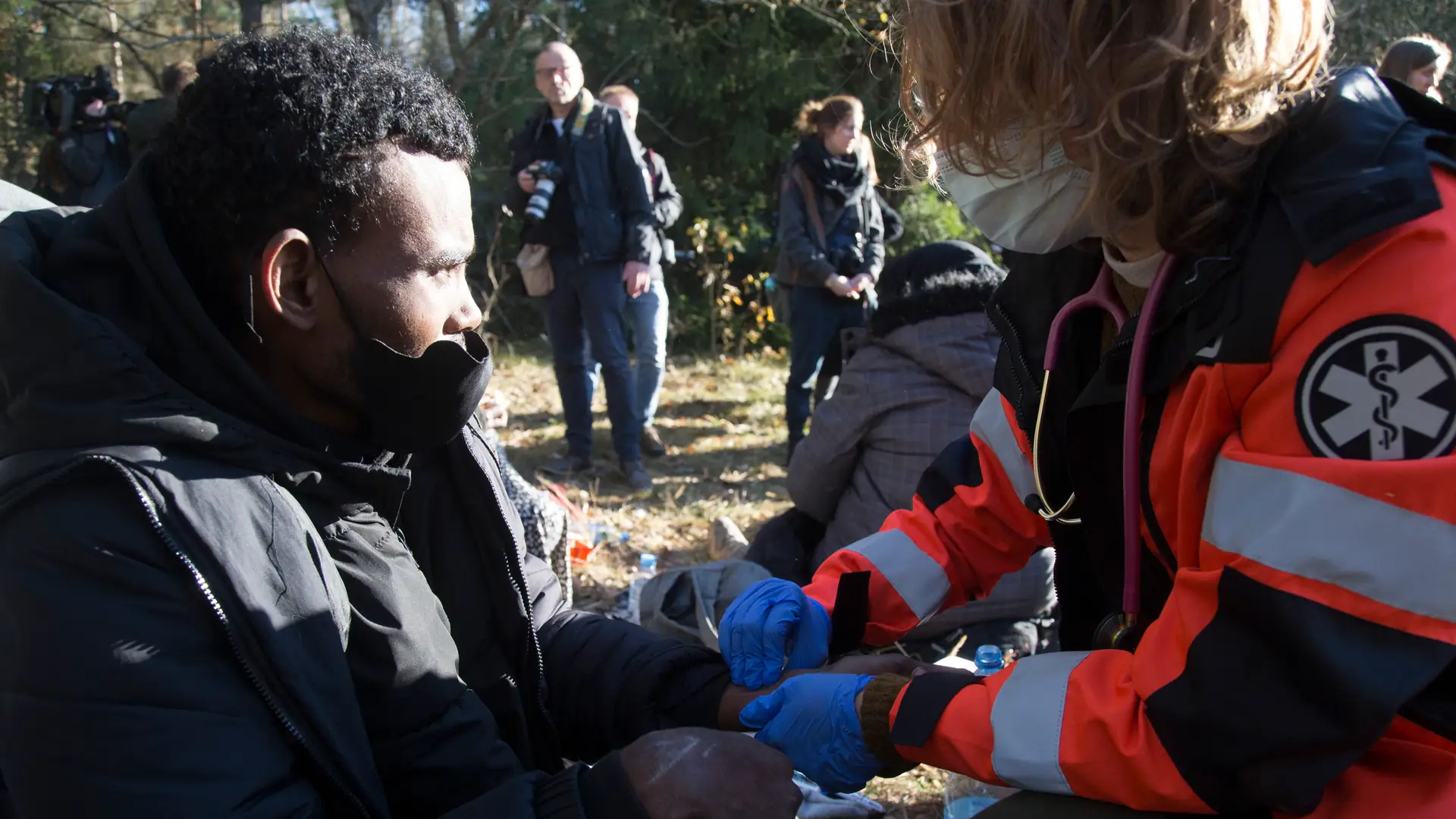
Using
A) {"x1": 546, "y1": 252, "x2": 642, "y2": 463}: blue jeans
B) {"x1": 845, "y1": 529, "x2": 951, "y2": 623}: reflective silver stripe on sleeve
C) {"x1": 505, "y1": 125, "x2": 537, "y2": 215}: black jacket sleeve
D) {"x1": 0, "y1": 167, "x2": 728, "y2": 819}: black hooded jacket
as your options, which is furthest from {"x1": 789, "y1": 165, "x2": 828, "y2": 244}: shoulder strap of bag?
{"x1": 0, "y1": 167, "x2": 728, "y2": 819}: black hooded jacket

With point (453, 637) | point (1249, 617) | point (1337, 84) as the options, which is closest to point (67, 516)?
point (453, 637)

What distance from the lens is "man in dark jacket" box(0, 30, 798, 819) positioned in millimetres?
1254

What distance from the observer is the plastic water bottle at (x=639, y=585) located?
3627mm

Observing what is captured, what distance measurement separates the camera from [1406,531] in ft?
3.67

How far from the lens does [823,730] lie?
1.73 m

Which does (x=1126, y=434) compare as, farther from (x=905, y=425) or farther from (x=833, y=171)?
(x=833, y=171)

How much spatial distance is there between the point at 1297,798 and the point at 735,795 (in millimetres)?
727

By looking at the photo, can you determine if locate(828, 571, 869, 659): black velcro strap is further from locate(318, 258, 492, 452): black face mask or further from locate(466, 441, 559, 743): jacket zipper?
locate(318, 258, 492, 452): black face mask

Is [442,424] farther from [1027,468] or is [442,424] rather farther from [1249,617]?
[1249,617]

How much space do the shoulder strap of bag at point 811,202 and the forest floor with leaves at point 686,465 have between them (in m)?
1.47

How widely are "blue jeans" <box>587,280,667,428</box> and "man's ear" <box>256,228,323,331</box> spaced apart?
15.7ft

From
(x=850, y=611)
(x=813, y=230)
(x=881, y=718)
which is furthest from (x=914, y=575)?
(x=813, y=230)

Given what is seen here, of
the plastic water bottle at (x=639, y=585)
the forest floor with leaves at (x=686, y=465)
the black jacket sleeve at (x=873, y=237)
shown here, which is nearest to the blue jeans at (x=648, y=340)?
the forest floor with leaves at (x=686, y=465)

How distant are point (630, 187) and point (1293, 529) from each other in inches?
194
